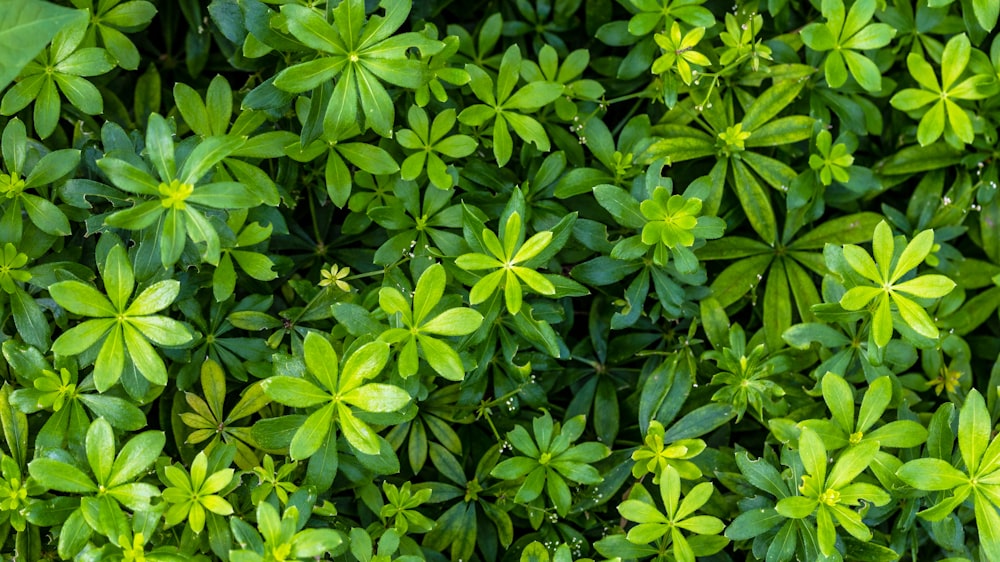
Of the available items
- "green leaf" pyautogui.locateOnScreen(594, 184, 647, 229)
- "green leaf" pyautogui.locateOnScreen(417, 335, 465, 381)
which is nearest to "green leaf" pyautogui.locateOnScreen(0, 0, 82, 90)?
"green leaf" pyautogui.locateOnScreen(417, 335, 465, 381)

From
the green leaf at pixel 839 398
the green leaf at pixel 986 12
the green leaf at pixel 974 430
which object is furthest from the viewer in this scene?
the green leaf at pixel 986 12

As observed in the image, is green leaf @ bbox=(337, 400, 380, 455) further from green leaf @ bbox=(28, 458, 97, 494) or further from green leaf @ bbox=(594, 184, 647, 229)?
green leaf @ bbox=(594, 184, 647, 229)

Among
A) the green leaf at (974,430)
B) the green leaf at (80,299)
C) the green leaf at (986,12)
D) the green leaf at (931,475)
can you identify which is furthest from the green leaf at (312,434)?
the green leaf at (986,12)

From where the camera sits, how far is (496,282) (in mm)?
2297

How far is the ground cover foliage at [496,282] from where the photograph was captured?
87.4 inches

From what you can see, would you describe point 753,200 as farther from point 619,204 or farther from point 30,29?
point 30,29

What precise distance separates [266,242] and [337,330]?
0.38 meters

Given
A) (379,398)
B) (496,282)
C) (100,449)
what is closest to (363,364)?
(379,398)

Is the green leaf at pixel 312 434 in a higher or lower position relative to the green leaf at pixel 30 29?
lower

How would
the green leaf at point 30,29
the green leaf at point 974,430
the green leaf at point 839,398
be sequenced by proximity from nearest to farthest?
the green leaf at point 30,29 → the green leaf at point 974,430 → the green leaf at point 839,398

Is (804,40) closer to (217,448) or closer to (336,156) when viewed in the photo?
(336,156)

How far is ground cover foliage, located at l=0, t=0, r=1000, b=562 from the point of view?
2221 mm

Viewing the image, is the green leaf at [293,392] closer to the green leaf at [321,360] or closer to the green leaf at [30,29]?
the green leaf at [321,360]

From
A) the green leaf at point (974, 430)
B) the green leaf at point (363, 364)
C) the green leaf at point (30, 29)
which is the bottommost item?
the green leaf at point (974, 430)
